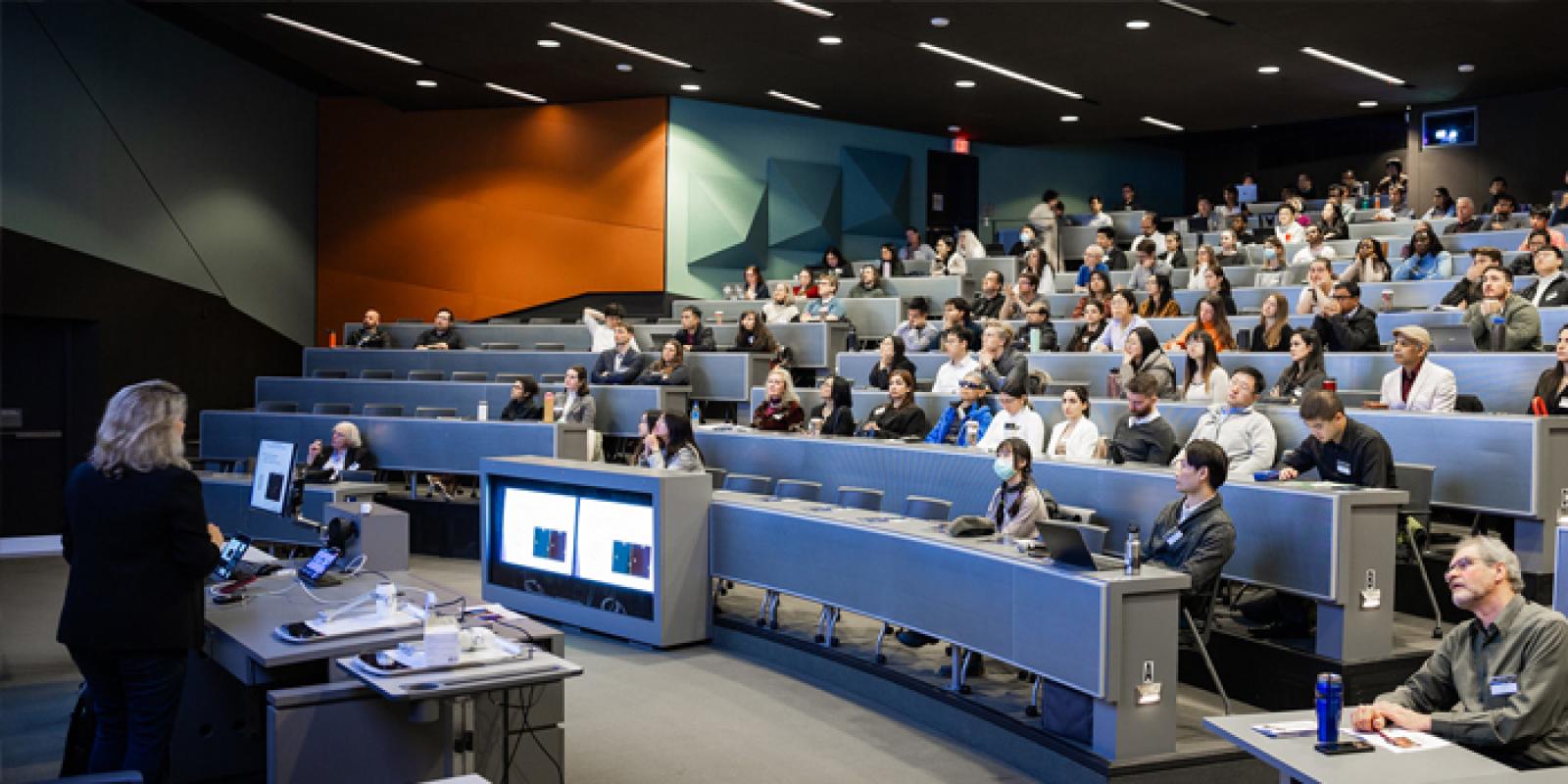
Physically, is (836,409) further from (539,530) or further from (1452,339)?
(1452,339)

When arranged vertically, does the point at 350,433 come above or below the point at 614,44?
below

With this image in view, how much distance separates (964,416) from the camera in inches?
326

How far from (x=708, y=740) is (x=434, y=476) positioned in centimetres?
589

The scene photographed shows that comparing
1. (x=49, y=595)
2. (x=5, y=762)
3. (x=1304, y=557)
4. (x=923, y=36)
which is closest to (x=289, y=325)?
(x=49, y=595)

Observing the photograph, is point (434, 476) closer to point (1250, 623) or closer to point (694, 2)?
point (694, 2)

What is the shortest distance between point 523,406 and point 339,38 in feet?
15.0

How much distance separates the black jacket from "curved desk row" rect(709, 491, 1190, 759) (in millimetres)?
3776

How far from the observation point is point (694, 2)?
421 inches

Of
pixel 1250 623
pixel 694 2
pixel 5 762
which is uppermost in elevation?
pixel 694 2

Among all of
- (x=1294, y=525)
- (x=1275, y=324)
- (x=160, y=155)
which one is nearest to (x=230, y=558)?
(x=1294, y=525)

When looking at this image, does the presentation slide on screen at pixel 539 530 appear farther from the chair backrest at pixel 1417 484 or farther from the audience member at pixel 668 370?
the chair backrest at pixel 1417 484

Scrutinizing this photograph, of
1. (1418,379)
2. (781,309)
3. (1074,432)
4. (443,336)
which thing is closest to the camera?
(1418,379)

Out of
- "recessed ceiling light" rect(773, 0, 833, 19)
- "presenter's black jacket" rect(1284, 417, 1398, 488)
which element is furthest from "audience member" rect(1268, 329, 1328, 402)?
"recessed ceiling light" rect(773, 0, 833, 19)

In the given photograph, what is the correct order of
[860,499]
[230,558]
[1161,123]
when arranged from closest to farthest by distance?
1. [230,558]
2. [860,499]
3. [1161,123]
